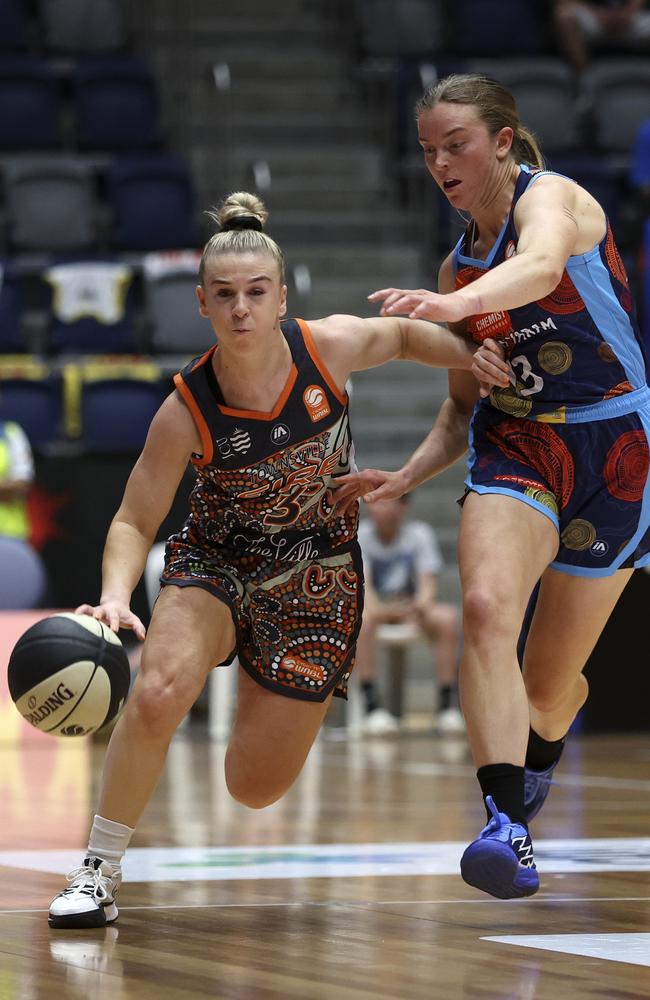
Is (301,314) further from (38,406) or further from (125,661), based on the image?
(125,661)

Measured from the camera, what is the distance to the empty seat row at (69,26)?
12469mm

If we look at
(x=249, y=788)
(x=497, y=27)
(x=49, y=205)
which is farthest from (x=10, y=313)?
(x=249, y=788)

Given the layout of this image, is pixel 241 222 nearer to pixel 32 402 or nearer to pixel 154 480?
pixel 154 480

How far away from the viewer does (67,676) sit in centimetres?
359

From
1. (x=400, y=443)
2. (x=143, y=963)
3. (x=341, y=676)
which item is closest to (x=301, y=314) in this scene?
(x=400, y=443)

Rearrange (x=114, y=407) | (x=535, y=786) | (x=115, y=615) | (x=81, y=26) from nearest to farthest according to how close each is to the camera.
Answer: (x=115, y=615) < (x=535, y=786) < (x=114, y=407) < (x=81, y=26)

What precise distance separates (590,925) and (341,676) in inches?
33.1

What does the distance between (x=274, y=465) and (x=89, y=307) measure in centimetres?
726

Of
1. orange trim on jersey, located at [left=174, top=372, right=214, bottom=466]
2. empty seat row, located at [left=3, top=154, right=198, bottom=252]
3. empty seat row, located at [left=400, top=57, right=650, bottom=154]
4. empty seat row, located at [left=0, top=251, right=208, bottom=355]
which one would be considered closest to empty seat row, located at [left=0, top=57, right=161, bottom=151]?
empty seat row, located at [left=3, top=154, right=198, bottom=252]

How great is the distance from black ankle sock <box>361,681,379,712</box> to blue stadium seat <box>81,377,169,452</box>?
6.67 feet

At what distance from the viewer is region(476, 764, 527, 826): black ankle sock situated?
3443 millimetres

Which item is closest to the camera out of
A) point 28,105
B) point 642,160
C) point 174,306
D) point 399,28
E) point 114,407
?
point 642,160

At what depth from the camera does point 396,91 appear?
12.3 metres

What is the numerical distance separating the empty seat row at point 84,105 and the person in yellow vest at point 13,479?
349 centimetres
